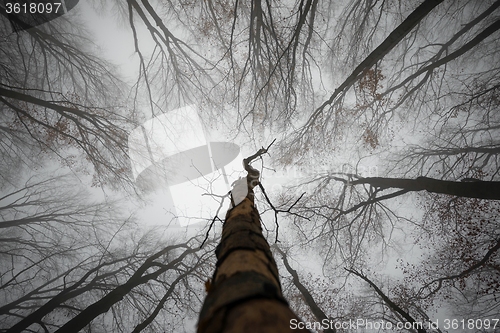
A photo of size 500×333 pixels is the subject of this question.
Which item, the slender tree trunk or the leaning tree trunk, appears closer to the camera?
the leaning tree trunk

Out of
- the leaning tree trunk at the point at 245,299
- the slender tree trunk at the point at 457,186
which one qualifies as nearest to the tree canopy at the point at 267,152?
the slender tree trunk at the point at 457,186

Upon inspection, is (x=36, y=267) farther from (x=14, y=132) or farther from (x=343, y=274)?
(x=343, y=274)

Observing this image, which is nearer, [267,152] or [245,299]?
[245,299]

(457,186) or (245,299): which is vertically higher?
(457,186)

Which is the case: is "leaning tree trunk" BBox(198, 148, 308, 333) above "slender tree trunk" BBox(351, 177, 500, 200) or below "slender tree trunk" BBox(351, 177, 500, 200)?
below

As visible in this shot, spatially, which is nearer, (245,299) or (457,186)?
(245,299)

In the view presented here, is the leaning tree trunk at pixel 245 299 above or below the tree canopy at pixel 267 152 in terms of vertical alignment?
below

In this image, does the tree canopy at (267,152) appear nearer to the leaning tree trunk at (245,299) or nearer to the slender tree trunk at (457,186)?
the slender tree trunk at (457,186)

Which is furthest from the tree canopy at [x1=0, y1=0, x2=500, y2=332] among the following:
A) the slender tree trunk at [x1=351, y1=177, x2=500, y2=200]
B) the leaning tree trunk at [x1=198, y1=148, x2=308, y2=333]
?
the leaning tree trunk at [x1=198, y1=148, x2=308, y2=333]

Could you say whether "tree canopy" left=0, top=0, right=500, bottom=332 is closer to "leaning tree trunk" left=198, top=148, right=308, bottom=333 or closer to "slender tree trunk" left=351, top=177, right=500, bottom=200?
"slender tree trunk" left=351, top=177, right=500, bottom=200

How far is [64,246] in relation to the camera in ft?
21.3

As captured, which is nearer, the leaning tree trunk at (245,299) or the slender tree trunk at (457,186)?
the leaning tree trunk at (245,299)

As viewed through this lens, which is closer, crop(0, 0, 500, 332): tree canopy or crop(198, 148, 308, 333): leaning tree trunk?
crop(198, 148, 308, 333): leaning tree trunk

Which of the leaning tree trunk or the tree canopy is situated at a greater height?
the tree canopy
